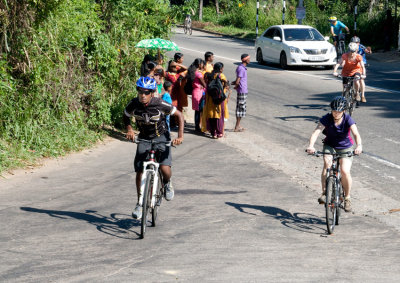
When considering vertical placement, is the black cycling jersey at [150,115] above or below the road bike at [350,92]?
above

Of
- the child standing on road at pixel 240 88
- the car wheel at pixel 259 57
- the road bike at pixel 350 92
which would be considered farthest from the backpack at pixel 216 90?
the car wheel at pixel 259 57

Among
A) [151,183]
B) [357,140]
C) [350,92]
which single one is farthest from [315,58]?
[151,183]

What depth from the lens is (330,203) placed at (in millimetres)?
8000

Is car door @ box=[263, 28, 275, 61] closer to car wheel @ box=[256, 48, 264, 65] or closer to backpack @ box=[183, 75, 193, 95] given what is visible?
car wheel @ box=[256, 48, 264, 65]

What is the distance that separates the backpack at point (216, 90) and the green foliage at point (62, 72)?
1.90m

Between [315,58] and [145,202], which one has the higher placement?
[315,58]

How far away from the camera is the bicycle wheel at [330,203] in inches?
308

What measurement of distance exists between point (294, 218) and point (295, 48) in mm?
18016

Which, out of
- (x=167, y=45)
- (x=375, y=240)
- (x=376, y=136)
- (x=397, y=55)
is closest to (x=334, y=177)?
(x=375, y=240)

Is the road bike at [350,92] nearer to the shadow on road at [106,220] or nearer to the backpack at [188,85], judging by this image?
the backpack at [188,85]

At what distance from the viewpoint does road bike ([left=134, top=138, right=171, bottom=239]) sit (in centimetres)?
757

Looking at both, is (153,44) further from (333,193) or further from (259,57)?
(259,57)

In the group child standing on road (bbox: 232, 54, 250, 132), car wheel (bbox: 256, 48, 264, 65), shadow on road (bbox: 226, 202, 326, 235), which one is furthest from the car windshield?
shadow on road (bbox: 226, 202, 326, 235)

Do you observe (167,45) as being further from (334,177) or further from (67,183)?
(334,177)
